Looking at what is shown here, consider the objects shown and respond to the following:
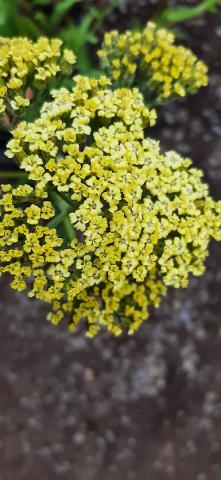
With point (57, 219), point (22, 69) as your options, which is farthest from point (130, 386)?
point (22, 69)

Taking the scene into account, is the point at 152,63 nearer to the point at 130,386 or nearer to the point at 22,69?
the point at 22,69

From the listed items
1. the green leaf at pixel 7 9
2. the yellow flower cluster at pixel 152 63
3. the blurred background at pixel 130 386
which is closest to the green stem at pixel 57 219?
the yellow flower cluster at pixel 152 63

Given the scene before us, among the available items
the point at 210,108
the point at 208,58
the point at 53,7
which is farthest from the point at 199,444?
the point at 53,7

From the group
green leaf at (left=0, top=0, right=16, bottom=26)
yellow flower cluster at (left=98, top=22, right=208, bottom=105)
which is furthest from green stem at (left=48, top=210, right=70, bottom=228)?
green leaf at (left=0, top=0, right=16, bottom=26)

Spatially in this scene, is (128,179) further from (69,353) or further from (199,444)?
(199,444)

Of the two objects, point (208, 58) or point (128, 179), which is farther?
point (208, 58)

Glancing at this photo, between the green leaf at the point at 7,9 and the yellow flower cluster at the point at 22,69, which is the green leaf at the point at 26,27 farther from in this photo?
the yellow flower cluster at the point at 22,69

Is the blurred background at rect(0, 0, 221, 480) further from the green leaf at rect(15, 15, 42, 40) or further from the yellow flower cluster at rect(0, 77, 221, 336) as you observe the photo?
the yellow flower cluster at rect(0, 77, 221, 336)
